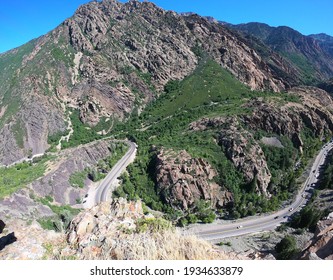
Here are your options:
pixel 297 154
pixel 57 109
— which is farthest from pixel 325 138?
pixel 57 109

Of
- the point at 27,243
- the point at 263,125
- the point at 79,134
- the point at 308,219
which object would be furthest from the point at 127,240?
the point at 79,134

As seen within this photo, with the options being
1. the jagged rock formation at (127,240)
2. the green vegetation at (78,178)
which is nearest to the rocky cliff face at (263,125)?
the green vegetation at (78,178)

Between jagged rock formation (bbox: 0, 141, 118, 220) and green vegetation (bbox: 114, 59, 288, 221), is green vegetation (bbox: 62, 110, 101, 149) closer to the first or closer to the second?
green vegetation (bbox: 114, 59, 288, 221)

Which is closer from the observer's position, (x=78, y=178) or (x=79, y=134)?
(x=78, y=178)

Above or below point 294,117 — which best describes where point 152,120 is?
above

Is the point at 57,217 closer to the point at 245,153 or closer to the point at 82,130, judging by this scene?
the point at 245,153

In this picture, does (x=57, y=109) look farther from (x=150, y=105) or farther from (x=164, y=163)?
(x=164, y=163)

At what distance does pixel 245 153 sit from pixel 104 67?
5966cm

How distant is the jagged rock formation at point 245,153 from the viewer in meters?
65.9

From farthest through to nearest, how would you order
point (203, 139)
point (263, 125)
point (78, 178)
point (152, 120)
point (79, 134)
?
point (152, 120) < point (79, 134) < point (263, 125) < point (203, 139) < point (78, 178)

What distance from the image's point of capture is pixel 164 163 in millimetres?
61344

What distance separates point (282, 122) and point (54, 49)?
8201cm

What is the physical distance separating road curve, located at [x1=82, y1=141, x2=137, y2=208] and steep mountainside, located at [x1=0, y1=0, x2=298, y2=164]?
24.8 m

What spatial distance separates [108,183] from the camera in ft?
197
